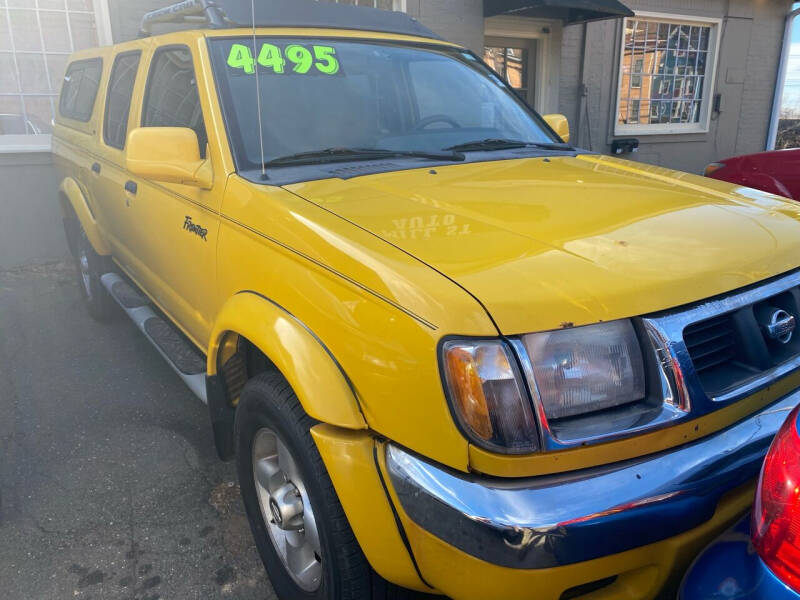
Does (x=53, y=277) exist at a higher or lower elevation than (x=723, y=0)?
lower

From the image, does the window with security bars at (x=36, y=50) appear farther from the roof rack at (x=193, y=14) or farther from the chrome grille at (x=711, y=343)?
the chrome grille at (x=711, y=343)

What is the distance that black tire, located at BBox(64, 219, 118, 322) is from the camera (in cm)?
467

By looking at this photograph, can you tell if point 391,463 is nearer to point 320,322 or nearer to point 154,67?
point 320,322

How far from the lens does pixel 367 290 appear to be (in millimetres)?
1684

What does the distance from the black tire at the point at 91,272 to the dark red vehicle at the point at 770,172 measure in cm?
576

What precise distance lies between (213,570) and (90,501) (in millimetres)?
786

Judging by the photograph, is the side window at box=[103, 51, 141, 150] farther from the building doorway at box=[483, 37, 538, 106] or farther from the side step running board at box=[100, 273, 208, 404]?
the building doorway at box=[483, 37, 538, 106]

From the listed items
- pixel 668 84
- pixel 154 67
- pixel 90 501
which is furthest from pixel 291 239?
pixel 668 84

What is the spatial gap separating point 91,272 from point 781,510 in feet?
15.8

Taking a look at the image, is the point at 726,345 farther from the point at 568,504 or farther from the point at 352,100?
the point at 352,100

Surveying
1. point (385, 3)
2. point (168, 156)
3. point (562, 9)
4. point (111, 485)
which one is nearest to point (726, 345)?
point (168, 156)

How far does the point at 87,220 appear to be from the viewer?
14.8ft

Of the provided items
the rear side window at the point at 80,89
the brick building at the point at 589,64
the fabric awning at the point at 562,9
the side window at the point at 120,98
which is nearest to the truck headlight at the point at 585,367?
the side window at the point at 120,98

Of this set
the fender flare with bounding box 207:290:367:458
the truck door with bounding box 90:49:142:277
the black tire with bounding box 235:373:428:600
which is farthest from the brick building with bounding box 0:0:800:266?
the black tire with bounding box 235:373:428:600
